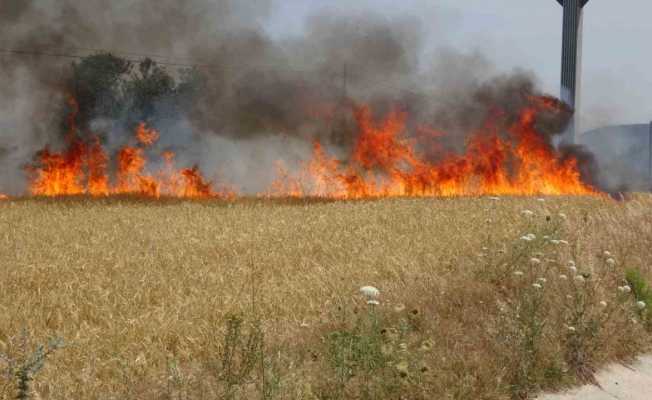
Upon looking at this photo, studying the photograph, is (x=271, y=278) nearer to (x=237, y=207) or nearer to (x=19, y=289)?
(x=19, y=289)

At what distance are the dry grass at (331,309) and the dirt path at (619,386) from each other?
130 mm

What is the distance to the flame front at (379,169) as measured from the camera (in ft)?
92.1

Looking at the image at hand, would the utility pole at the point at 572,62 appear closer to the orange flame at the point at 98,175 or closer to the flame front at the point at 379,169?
the flame front at the point at 379,169

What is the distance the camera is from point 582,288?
22.3 feet

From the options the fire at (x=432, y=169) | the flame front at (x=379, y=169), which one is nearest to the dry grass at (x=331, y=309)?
the flame front at (x=379, y=169)

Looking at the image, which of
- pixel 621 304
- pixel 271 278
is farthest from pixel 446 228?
pixel 621 304

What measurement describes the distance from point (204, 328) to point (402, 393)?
1.99 meters

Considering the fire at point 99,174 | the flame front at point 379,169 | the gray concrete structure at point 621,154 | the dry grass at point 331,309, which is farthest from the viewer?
the gray concrete structure at point 621,154

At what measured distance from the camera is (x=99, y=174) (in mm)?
28203

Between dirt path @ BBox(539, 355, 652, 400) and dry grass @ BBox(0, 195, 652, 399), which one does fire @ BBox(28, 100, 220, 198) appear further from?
dirt path @ BBox(539, 355, 652, 400)

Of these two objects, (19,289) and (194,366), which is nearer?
(194,366)

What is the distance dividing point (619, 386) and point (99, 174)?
2552 centimetres

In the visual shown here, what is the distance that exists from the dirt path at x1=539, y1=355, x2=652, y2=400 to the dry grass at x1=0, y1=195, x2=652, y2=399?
0.13 meters

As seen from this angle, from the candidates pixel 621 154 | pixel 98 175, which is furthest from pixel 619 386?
pixel 621 154
